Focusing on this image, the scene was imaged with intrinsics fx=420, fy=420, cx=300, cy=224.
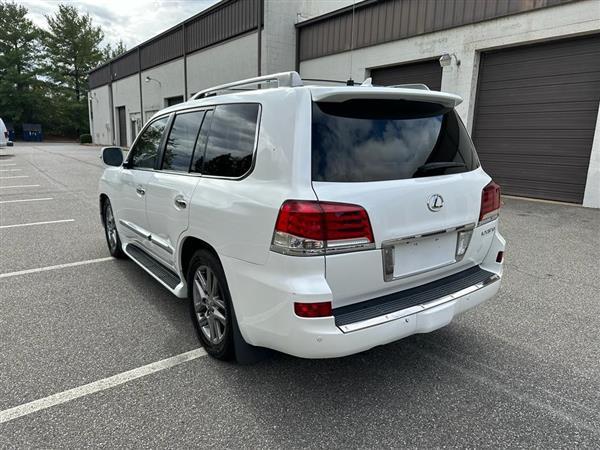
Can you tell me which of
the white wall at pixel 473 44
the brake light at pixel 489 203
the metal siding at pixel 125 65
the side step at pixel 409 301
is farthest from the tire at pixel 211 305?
the metal siding at pixel 125 65

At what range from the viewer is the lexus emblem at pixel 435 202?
97.0 inches

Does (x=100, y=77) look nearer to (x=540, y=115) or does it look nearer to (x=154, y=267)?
(x=540, y=115)

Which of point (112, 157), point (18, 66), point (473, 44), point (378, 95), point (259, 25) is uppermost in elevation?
point (18, 66)

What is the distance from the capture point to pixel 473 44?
35.7ft

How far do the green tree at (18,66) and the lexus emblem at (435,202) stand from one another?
A: 67.0m

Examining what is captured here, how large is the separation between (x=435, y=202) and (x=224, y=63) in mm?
19796

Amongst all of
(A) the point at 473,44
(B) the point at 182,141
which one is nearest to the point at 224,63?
(A) the point at 473,44

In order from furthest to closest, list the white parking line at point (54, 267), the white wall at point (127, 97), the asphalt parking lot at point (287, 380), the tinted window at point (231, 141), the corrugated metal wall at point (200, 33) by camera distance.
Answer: the white wall at point (127, 97)
the corrugated metal wall at point (200, 33)
the white parking line at point (54, 267)
the tinted window at point (231, 141)
the asphalt parking lot at point (287, 380)

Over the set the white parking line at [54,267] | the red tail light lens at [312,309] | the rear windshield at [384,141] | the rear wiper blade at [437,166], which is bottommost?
the white parking line at [54,267]

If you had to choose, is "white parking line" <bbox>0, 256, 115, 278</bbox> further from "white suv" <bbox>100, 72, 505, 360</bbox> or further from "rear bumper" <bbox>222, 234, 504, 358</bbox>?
"rear bumper" <bbox>222, 234, 504, 358</bbox>

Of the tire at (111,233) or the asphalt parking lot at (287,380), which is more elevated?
the tire at (111,233)

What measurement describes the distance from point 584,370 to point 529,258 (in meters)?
2.87

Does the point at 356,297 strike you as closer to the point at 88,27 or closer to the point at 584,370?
the point at 584,370

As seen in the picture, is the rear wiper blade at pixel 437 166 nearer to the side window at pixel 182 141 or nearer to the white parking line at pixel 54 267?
the side window at pixel 182 141
